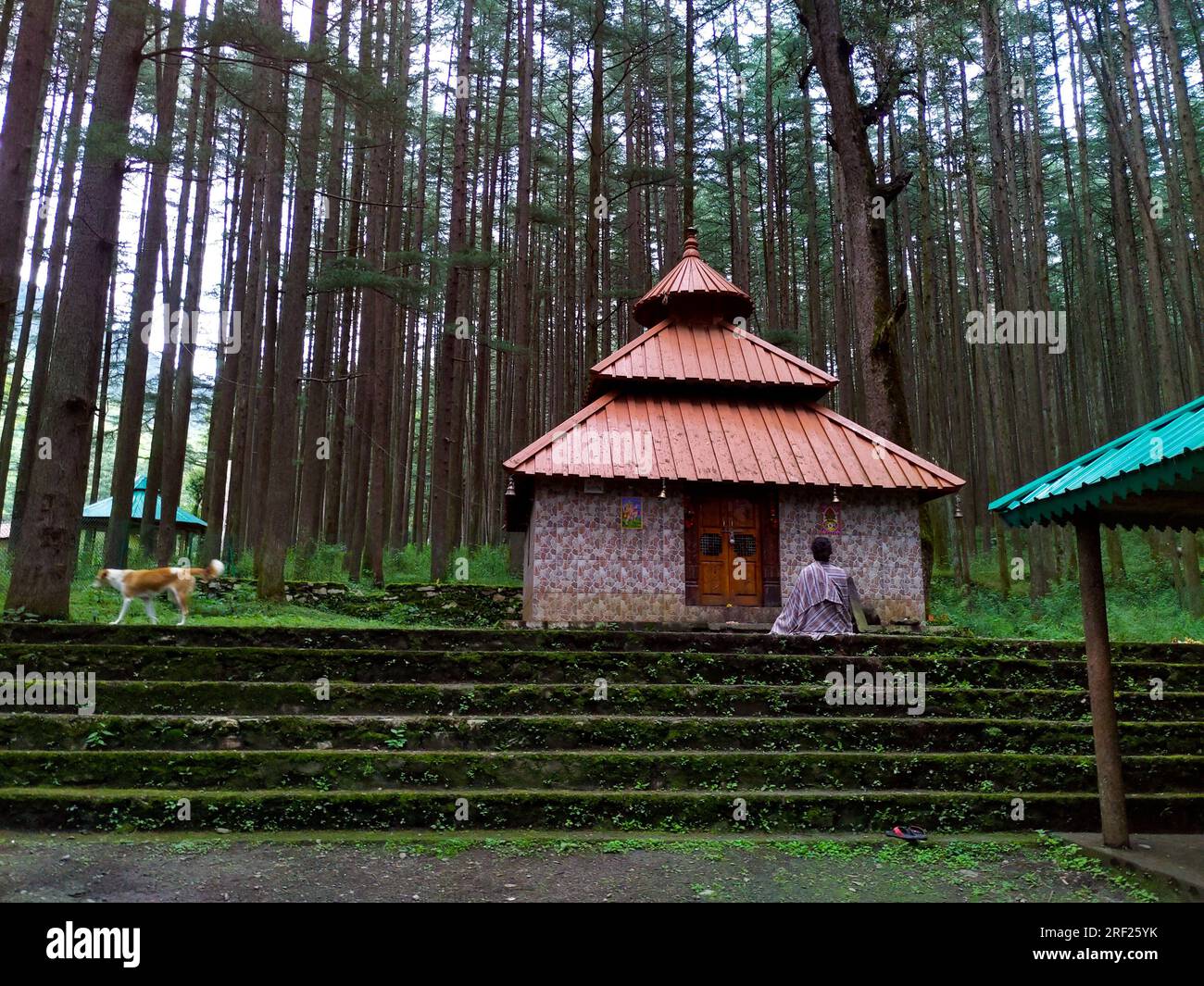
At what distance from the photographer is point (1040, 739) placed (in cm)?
785

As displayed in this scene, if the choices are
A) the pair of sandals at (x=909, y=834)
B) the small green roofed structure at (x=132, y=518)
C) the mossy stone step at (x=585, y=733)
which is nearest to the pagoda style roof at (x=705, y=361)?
the mossy stone step at (x=585, y=733)

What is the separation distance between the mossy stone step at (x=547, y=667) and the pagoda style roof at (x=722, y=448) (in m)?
4.35

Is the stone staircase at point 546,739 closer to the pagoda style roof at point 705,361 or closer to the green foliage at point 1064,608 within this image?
the green foliage at point 1064,608

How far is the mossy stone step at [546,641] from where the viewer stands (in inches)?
334

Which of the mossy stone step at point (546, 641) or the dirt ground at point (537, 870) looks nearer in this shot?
the dirt ground at point (537, 870)

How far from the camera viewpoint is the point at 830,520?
1360cm

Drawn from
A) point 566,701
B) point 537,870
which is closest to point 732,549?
point 566,701

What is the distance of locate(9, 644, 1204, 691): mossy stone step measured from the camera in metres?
7.99

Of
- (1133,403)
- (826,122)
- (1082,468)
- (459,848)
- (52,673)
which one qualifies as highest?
(826,122)

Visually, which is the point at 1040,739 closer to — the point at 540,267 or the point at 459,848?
the point at 459,848

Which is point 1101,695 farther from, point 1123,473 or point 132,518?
point 132,518

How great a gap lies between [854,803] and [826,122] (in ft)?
84.1
